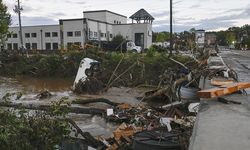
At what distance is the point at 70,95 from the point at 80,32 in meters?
48.0

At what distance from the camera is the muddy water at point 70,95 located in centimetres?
1264

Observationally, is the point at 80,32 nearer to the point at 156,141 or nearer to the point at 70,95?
the point at 70,95

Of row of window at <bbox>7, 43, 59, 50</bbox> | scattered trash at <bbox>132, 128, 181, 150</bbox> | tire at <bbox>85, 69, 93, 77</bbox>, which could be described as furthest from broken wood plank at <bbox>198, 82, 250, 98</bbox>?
row of window at <bbox>7, 43, 59, 50</bbox>

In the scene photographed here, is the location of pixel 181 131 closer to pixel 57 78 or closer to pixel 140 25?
pixel 57 78

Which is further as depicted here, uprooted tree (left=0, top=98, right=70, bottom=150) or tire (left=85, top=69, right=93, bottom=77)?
tire (left=85, top=69, right=93, bottom=77)

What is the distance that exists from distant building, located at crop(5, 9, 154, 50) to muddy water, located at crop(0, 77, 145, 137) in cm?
3599

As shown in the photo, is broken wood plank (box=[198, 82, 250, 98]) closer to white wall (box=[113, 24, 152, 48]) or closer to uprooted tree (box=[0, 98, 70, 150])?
uprooted tree (box=[0, 98, 70, 150])

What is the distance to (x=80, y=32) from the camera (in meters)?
68.8

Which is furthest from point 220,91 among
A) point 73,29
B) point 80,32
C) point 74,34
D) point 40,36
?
point 40,36

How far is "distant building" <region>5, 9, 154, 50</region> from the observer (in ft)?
226

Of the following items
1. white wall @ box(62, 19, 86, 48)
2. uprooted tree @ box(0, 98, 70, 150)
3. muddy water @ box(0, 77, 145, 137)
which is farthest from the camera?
white wall @ box(62, 19, 86, 48)

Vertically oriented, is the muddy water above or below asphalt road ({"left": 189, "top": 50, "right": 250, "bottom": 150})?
below

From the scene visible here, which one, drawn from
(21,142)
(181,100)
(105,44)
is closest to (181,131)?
(21,142)

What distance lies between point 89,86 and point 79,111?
7.67 meters
